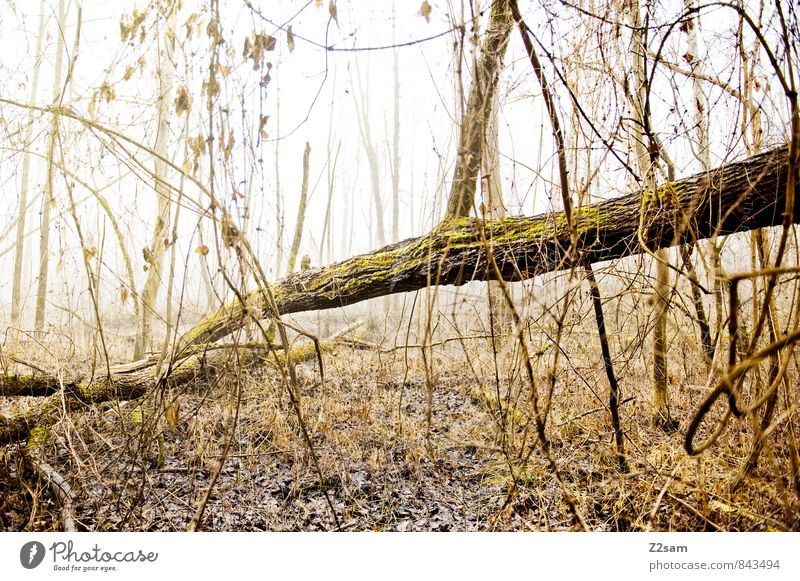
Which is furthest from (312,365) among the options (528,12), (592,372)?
(528,12)

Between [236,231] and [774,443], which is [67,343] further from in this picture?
[774,443]

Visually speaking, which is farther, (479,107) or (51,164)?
(51,164)

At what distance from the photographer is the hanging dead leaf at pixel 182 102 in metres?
1.38

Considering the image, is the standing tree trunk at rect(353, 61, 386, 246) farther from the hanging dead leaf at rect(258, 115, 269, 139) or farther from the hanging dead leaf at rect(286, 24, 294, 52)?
the hanging dead leaf at rect(258, 115, 269, 139)

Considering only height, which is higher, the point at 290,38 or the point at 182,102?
the point at 290,38

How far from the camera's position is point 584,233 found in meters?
1.48

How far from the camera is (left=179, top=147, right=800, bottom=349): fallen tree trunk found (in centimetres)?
133

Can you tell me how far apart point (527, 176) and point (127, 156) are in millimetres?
1348

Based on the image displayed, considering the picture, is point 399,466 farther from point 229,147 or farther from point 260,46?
point 260,46
